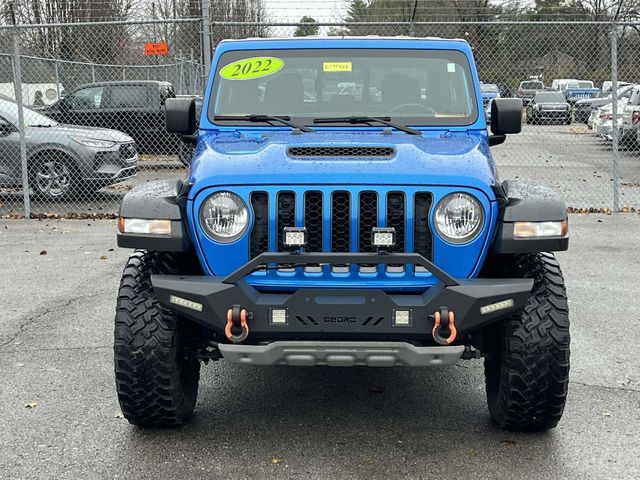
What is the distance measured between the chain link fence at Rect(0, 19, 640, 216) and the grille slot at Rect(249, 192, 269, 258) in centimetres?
151

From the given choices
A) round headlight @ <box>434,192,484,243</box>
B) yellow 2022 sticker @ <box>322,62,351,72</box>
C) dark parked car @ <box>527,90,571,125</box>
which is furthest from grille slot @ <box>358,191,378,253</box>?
dark parked car @ <box>527,90,571,125</box>

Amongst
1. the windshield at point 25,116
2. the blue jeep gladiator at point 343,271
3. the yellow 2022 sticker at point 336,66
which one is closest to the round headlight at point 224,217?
the blue jeep gladiator at point 343,271

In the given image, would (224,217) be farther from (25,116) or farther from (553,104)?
(553,104)

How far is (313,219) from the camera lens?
390cm

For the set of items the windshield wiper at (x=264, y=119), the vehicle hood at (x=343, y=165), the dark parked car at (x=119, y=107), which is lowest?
the dark parked car at (x=119, y=107)

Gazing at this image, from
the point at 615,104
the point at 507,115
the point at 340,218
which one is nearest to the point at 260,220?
the point at 340,218

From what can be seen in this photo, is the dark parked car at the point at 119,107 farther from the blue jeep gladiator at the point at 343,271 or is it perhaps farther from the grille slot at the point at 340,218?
the grille slot at the point at 340,218

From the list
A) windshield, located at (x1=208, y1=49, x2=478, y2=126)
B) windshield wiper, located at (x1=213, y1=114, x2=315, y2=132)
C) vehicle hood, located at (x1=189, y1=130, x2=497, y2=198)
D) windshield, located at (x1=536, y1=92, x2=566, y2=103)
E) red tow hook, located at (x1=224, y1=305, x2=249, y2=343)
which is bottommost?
windshield, located at (x1=536, y1=92, x2=566, y2=103)

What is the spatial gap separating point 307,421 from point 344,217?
1198 millimetres

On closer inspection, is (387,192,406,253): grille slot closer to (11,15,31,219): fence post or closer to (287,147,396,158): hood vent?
(287,147,396,158): hood vent

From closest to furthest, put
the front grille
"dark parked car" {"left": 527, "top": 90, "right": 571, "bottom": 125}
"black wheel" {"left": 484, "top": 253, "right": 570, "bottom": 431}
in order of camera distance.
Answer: the front grille
"black wheel" {"left": 484, "top": 253, "right": 570, "bottom": 431}
"dark parked car" {"left": 527, "top": 90, "right": 571, "bottom": 125}

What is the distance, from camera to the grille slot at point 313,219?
12.8 feet

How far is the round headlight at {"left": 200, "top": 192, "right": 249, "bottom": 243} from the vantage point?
155 inches

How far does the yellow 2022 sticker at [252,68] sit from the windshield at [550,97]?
1146 inches
